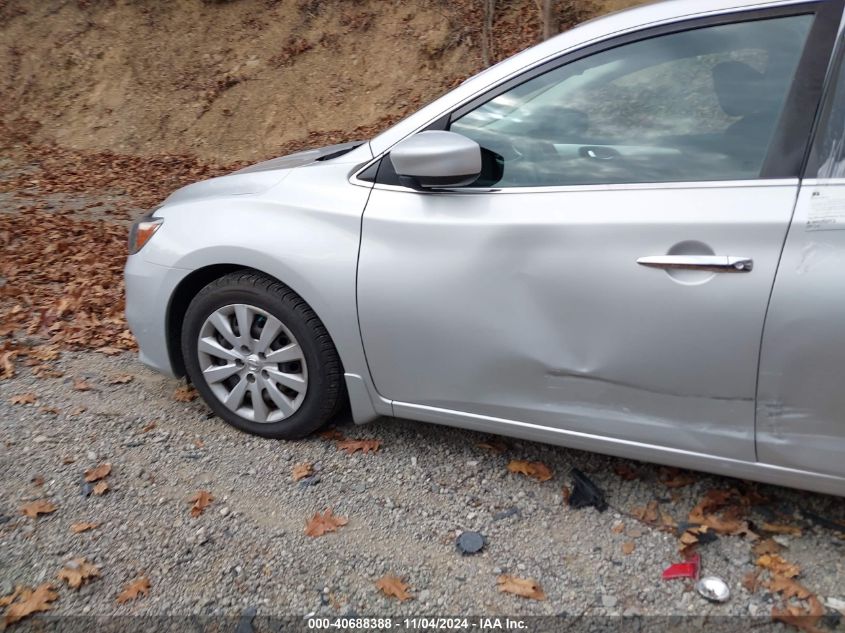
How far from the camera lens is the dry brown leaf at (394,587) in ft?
8.30

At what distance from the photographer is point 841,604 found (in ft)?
7.83

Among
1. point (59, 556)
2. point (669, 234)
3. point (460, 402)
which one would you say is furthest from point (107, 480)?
point (669, 234)

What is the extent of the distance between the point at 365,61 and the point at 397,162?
Result: 9431mm

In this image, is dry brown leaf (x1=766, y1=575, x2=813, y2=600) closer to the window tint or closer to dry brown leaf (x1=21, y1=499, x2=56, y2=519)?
the window tint

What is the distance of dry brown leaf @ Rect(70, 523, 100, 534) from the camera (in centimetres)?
289

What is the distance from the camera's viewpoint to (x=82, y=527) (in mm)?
2902

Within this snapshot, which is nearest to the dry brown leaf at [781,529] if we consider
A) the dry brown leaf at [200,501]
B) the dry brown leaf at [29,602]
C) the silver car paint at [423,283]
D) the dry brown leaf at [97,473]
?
the silver car paint at [423,283]

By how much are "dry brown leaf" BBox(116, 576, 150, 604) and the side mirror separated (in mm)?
1707

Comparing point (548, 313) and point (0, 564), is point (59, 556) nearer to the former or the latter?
point (0, 564)

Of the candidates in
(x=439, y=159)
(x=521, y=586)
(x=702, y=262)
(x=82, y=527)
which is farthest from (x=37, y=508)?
(x=702, y=262)

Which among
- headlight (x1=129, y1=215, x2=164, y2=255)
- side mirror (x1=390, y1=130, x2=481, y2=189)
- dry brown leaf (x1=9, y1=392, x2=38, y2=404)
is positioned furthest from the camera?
dry brown leaf (x1=9, y1=392, x2=38, y2=404)

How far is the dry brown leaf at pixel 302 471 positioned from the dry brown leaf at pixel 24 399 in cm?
160

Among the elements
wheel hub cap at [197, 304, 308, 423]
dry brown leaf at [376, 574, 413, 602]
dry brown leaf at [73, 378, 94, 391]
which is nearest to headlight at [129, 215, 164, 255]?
wheel hub cap at [197, 304, 308, 423]

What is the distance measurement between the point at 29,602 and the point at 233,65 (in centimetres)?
1088
